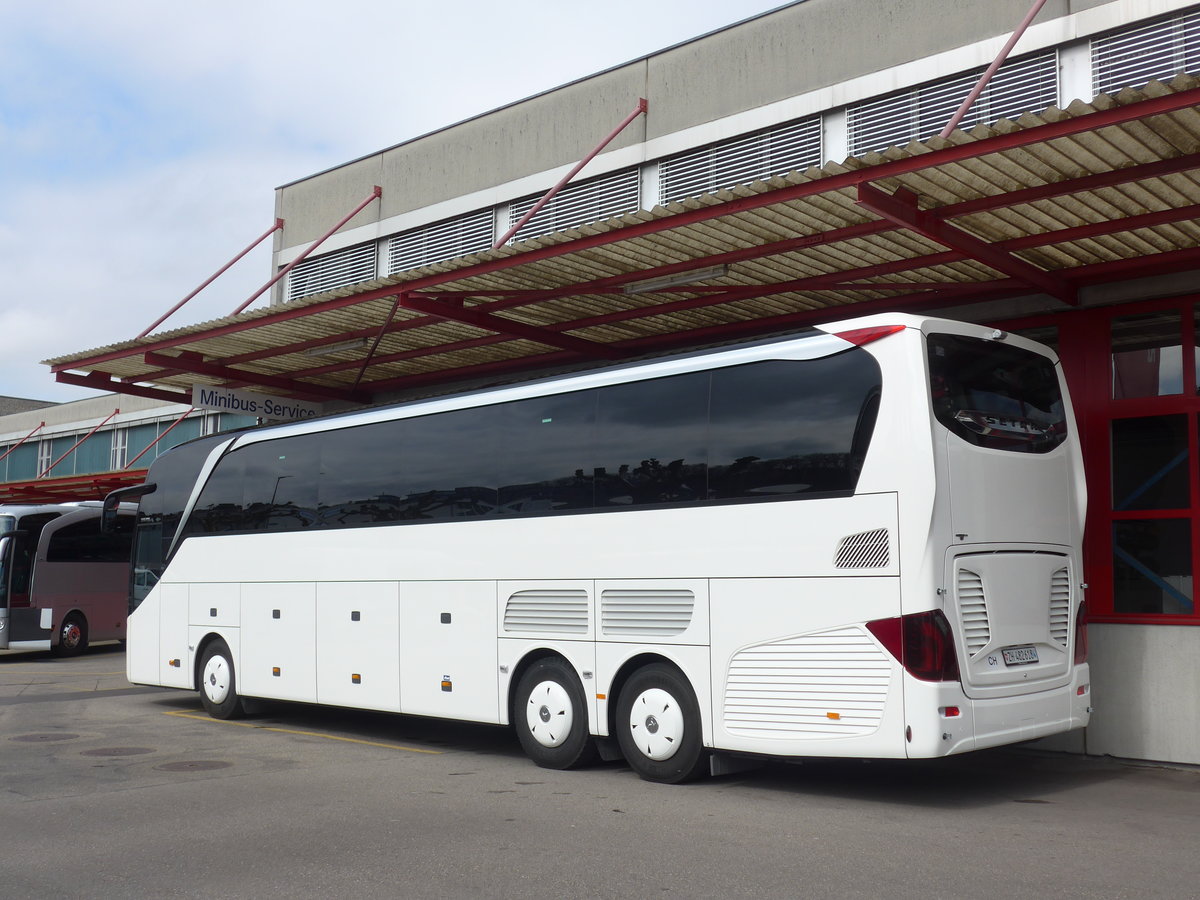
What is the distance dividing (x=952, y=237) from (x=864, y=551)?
306cm

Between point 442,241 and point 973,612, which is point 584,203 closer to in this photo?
point 442,241

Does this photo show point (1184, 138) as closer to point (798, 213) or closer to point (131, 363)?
point (798, 213)

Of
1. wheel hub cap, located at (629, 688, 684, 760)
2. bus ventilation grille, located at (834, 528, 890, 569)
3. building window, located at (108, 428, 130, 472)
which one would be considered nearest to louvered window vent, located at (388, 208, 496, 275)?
wheel hub cap, located at (629, 688, 684, 760)

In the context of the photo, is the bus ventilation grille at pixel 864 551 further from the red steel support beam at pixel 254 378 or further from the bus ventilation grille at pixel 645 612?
the red steel support beam at pixel 254 378

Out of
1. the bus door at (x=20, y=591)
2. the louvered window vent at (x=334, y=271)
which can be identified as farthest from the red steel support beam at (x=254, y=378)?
the bus door at (x=20, y=591)

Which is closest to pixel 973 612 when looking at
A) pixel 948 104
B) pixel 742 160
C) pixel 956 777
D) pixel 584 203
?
pixel 956 777

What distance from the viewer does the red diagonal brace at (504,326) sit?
513 inches

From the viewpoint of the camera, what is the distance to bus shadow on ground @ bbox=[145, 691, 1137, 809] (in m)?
9.20

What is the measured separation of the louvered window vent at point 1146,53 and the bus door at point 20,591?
842 inches

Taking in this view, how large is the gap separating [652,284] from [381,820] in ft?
20.4

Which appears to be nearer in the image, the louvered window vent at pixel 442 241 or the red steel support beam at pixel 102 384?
the red steel support beam at pixel 102 384

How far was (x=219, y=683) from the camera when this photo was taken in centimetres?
1487

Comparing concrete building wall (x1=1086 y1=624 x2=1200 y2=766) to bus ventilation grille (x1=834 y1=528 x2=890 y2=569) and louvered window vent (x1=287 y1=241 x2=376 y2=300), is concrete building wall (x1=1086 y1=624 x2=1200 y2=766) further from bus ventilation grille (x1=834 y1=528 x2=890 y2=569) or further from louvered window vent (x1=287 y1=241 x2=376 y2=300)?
louvered window vent (x1=287 y1=241 x2=376 y2=300)

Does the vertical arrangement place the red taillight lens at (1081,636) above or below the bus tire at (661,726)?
above
